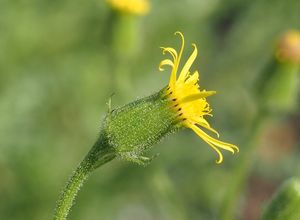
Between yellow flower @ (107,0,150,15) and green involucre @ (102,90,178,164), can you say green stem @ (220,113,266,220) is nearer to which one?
yellow flower @ (107,0,150,15)

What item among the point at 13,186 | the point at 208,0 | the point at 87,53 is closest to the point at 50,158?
the point at 13,186

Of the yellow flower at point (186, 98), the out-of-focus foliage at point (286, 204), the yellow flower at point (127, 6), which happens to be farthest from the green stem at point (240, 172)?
the yellow flower at point (186, 98)

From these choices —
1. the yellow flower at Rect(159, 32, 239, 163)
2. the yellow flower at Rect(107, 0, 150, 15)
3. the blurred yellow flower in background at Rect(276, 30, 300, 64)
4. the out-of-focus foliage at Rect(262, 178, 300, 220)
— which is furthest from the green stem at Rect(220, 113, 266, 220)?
the yellow flower at Rect(159, 32, 239, 163)

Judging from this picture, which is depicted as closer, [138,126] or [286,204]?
[138,126]

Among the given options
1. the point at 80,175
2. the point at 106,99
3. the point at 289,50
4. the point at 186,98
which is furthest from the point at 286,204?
the point at 106,99

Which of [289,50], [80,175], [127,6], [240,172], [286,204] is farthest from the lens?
[127,6]

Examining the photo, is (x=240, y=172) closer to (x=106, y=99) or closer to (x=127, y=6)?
(x=127, y=6)

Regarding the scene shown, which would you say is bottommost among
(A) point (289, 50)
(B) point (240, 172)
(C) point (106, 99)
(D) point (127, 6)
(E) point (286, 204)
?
(E) point (286, 204)

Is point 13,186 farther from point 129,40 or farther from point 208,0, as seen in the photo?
point 208,0
